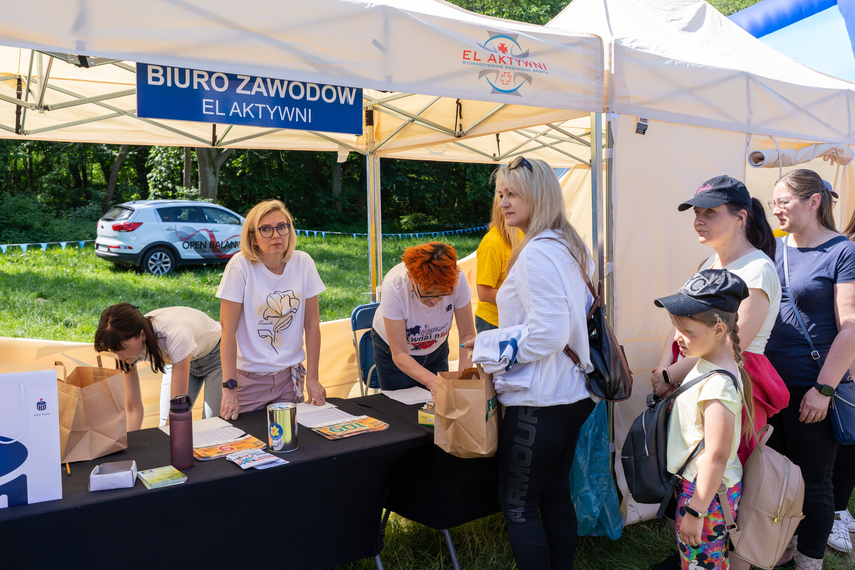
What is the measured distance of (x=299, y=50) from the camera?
6.82 feet

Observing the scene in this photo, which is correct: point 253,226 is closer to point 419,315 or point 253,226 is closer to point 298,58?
point 298,58

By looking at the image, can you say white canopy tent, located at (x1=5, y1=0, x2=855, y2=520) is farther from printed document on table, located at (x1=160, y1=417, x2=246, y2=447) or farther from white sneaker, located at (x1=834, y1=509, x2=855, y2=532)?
printed document on table, located at (x1=160, y1=417, x2=246, y2=447)

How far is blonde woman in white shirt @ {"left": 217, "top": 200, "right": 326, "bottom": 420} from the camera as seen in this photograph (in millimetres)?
2449

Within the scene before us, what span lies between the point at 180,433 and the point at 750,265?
190 centimetres

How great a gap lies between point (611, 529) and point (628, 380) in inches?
35.9

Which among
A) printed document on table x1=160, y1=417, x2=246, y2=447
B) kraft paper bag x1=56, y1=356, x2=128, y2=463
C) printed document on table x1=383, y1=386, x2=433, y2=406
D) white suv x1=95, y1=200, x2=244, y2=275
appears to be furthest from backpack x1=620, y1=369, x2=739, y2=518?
white suv x1=95, y1=200, x2=244, y2=275

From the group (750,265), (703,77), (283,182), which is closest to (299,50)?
(750,265)

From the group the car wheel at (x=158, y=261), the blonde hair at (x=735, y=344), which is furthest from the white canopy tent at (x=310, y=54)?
the car wheel at (x=158, y=261)

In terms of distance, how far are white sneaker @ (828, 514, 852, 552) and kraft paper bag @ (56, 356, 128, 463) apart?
2925mm

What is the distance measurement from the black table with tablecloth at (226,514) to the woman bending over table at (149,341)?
1.15 feet

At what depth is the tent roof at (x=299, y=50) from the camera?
70.0 inches

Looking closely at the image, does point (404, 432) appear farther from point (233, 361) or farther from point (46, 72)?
point (46, 72)

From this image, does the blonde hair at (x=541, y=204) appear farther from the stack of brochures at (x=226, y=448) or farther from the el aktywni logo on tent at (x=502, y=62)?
the stack of brochures at (x=226, y=448)

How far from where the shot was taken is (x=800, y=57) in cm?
757
